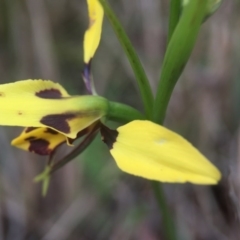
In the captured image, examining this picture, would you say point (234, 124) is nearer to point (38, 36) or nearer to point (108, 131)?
point (38, 36)

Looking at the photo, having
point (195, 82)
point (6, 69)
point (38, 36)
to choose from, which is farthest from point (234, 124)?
point (6, 69)

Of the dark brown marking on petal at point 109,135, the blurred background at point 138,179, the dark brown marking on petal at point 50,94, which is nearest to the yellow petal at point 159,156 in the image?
the dark brown marking on petal at point 109,135

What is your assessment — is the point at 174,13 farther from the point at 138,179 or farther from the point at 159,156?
the point at 138,179

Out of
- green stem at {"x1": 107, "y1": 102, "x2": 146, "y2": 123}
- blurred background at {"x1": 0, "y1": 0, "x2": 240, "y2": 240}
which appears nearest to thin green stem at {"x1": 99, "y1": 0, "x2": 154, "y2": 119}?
green stem at {"x1": 107, "y1": 102, "x2": 146, "y2": 123}

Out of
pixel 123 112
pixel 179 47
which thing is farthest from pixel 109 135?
pixel 179 47

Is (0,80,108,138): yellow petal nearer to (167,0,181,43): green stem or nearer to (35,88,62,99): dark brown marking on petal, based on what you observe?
(35,88,62,99): dark brown marking on petal

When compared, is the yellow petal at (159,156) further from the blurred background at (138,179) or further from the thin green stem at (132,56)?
the blurred background at (138,179)
